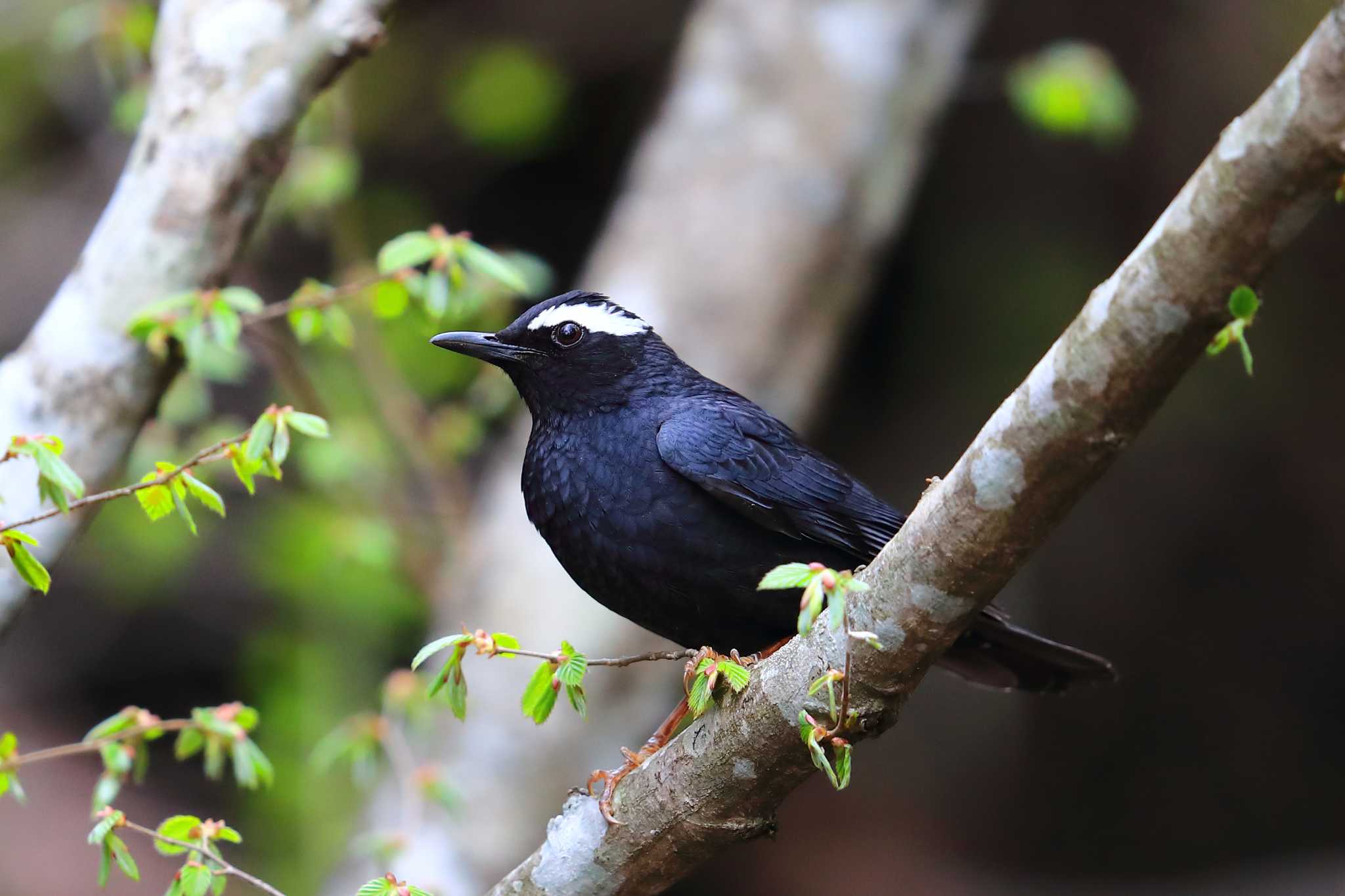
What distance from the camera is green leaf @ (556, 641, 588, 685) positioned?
7.38 ft

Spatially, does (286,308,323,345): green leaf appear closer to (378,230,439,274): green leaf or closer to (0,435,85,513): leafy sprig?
(378,230,439,274): green leaf

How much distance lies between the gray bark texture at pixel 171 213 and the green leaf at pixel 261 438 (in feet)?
3.48

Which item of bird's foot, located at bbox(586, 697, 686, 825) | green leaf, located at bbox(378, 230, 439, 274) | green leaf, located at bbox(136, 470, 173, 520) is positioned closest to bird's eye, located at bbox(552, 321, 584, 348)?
green leaf, located at bbox(378, 230, 439, 274)

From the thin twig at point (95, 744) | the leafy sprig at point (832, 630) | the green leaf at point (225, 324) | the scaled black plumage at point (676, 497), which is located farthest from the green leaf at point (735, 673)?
the green leaf at point (225, 324)

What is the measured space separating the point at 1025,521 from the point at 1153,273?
0.45 meters

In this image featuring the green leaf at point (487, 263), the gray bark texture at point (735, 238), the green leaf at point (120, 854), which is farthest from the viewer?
the gray bark texture at point (735, 238)

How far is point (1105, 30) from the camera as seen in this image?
7223mm

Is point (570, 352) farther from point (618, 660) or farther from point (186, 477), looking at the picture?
point (186, 477)

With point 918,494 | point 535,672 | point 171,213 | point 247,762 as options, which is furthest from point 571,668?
point 918,494

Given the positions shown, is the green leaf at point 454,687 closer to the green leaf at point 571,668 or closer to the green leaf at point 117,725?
the green leaf at point 571,668

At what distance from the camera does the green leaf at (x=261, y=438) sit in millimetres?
2389

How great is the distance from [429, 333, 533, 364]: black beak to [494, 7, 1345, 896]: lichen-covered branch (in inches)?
55.7

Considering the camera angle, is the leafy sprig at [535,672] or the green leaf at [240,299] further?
the green leaf at [240,299]

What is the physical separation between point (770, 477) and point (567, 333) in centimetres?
81
